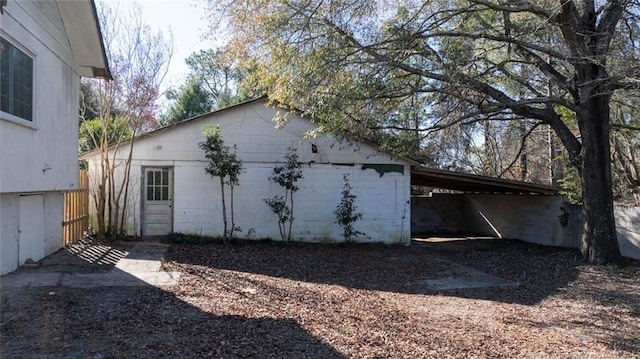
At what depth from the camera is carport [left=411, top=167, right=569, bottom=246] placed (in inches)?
544

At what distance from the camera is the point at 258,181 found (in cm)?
1270

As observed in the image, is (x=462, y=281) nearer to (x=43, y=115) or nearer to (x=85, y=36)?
(x=43, y=115)

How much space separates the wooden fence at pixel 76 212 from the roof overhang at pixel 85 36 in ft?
8.58

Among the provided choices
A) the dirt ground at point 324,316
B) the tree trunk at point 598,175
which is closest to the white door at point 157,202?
the dirt ground at point 324,316

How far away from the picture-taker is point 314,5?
333 inches

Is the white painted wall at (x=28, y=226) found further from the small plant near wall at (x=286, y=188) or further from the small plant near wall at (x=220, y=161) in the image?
the small plant near wall at (x=286, y=188)

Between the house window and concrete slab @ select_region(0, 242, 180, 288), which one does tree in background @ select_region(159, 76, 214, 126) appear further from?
the house window

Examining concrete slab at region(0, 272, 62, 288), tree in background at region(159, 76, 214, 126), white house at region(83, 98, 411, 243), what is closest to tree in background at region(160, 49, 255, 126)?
tree in background at region(159, 76, 214, 126)

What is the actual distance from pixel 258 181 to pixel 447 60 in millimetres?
5971

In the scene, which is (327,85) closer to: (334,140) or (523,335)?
(334,140)

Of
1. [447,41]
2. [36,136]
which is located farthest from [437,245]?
[36,136]

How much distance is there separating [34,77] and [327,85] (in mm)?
5069

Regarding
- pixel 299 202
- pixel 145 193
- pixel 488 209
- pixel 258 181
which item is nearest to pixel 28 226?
pixel 145 193

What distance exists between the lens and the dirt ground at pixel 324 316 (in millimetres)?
4422
